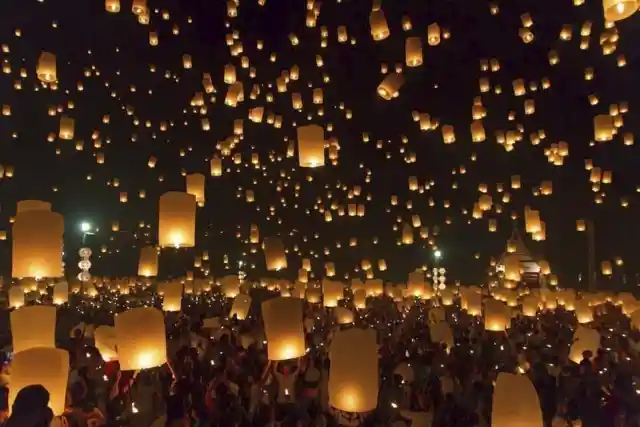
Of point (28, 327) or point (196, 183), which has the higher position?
point (196, 183)

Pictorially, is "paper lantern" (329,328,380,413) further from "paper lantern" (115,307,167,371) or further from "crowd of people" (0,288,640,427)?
"paper lantern" (115,307,167,371)

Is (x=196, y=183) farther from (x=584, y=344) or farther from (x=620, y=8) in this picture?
(x=620, y=8)

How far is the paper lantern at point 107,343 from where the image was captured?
7.35 m

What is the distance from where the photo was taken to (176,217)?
7.74 meters

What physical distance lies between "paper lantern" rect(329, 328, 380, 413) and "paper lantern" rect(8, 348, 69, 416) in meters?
1.92

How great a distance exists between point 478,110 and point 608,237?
1077 centimetres

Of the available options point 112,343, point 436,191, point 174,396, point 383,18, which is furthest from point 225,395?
point 436,191

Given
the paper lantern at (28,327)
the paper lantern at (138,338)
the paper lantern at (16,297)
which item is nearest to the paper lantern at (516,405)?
the paper lantern at (138,338)

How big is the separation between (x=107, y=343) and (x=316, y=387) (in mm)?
2279

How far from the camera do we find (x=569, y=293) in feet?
61.4

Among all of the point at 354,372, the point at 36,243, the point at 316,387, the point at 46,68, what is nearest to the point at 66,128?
the point at 46,68

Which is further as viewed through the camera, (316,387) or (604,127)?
(604,127)

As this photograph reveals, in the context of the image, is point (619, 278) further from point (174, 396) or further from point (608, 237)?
point (174, 396)

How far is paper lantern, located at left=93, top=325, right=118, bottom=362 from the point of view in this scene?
7352 mm
